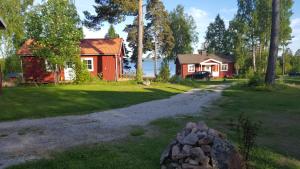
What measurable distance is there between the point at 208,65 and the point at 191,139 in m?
51.2

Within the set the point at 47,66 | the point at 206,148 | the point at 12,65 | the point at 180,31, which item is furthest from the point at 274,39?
the point at 180,31

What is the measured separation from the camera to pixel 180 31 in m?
72.3

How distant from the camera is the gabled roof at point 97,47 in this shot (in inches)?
1217

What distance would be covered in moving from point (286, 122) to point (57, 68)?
20.6 m

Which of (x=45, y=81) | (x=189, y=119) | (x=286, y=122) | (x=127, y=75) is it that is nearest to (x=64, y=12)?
(x=45, y=81)

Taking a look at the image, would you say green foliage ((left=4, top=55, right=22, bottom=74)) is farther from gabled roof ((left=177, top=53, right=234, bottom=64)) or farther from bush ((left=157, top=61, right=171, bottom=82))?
gabled roof ((left=177, top=53, right=234, bottom=64))

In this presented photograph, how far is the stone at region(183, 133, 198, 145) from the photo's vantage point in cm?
507

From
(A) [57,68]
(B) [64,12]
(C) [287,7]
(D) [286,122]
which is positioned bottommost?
(D) [286,122]

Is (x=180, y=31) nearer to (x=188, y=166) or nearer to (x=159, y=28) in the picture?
(x=159, y=28)

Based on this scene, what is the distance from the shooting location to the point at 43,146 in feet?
22.5

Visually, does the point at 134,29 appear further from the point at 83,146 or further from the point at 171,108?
the point at 83,146

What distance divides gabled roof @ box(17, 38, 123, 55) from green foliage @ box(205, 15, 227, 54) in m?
45.0

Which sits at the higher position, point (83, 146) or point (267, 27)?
point (267, 27)

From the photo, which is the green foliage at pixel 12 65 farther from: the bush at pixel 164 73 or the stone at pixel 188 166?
the stone at pixel 188 166
